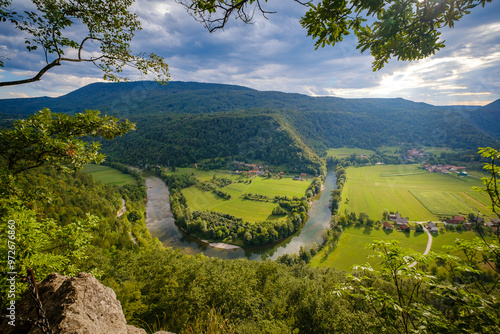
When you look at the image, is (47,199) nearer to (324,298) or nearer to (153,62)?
(153,62)

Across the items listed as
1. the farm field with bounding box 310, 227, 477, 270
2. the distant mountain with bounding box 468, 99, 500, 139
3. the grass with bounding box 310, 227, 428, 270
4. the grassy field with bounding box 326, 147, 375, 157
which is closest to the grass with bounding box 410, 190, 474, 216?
the farm field with bounding box 310, 227, 477, 270

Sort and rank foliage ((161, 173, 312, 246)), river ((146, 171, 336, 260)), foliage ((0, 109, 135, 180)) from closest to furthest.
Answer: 1. foliage ((0, 109, 135, 180))
2. river ((146, 171, 336, 260))
3. foliage ((161, 173, 312, 246))

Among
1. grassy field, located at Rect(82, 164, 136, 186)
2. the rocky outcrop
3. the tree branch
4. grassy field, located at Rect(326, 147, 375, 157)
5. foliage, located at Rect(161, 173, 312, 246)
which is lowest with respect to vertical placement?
foliage, located at Rect(161, 173, 312, 246)

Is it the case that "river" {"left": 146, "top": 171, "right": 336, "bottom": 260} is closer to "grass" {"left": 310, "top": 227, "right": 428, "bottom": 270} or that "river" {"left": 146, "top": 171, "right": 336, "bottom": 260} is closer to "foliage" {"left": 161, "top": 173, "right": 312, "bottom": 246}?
"foliage" {"left": 161, "top": 173, "right": 312, "bottom": 246}

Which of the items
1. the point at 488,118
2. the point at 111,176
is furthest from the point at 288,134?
the point at 488,118

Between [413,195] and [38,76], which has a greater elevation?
[38,76]

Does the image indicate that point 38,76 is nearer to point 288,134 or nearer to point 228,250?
point 228,250
